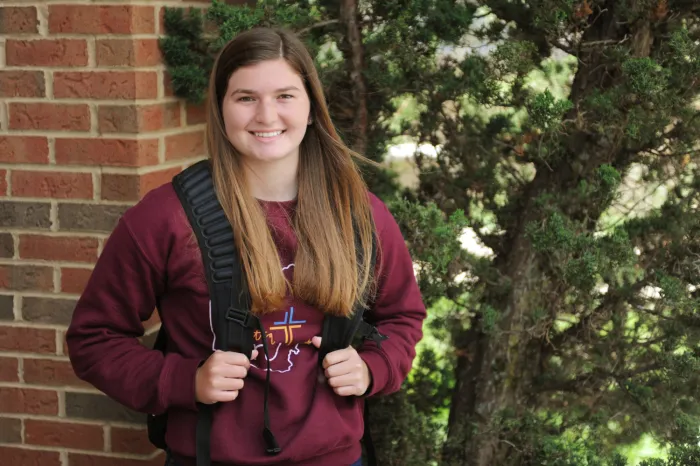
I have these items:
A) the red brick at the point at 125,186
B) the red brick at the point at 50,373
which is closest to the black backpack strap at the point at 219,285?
the red brick at the point at 125,186

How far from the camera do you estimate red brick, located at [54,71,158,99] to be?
2777 mm

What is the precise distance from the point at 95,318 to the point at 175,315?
196 mm

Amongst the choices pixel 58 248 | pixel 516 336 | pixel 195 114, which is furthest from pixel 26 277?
pixel 516 336

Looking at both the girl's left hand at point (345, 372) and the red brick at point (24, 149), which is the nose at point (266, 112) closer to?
the girl's left hand at point (345, 372)

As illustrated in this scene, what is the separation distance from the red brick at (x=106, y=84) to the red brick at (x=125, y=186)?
0.25m

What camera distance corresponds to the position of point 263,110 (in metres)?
2.27

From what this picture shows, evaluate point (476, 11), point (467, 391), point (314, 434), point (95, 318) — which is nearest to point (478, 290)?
point (467, 391)

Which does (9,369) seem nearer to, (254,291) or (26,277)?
(26,277)

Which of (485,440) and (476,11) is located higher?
(476,11)

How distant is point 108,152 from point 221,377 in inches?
40.7

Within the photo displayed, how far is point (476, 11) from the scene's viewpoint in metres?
3.26

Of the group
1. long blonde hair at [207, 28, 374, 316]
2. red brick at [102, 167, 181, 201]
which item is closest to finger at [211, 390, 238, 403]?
long blonde hair at [207, 28, 374, 316]

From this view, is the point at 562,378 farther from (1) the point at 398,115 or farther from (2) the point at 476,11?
(2) the point at 476,11

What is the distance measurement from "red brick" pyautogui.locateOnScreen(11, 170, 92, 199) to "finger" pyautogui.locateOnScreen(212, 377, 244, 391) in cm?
103
